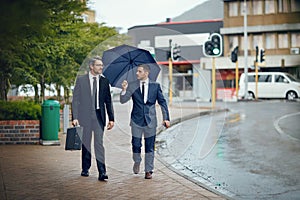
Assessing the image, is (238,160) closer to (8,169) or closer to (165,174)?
(165,174)

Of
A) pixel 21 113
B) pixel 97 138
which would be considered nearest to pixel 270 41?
pixel 21 113

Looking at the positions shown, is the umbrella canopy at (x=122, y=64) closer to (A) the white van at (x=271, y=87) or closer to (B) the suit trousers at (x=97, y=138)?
(B) the suit trousers at (x=97, y=138)

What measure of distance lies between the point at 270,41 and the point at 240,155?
3318cm

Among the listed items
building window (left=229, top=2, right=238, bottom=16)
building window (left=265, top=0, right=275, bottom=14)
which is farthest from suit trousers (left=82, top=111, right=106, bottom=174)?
building window (left=229, top=2, right=238, bottom=16)

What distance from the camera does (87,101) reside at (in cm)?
748

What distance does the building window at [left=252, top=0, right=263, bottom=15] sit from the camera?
42375mm

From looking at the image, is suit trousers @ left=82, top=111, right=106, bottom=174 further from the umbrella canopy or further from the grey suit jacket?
the umbrella canopy

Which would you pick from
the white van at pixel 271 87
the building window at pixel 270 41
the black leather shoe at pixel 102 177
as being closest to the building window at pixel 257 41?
the building window at pixel 270 41

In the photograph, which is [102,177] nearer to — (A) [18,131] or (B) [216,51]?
(A) [18,131]

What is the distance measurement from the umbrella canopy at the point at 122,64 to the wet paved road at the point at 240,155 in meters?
1.84

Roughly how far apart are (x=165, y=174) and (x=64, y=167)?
167cm

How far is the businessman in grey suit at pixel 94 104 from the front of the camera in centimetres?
745

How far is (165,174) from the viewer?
8289 mm

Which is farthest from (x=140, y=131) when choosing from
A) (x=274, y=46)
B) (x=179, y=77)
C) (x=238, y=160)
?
(x=274, y=46)
